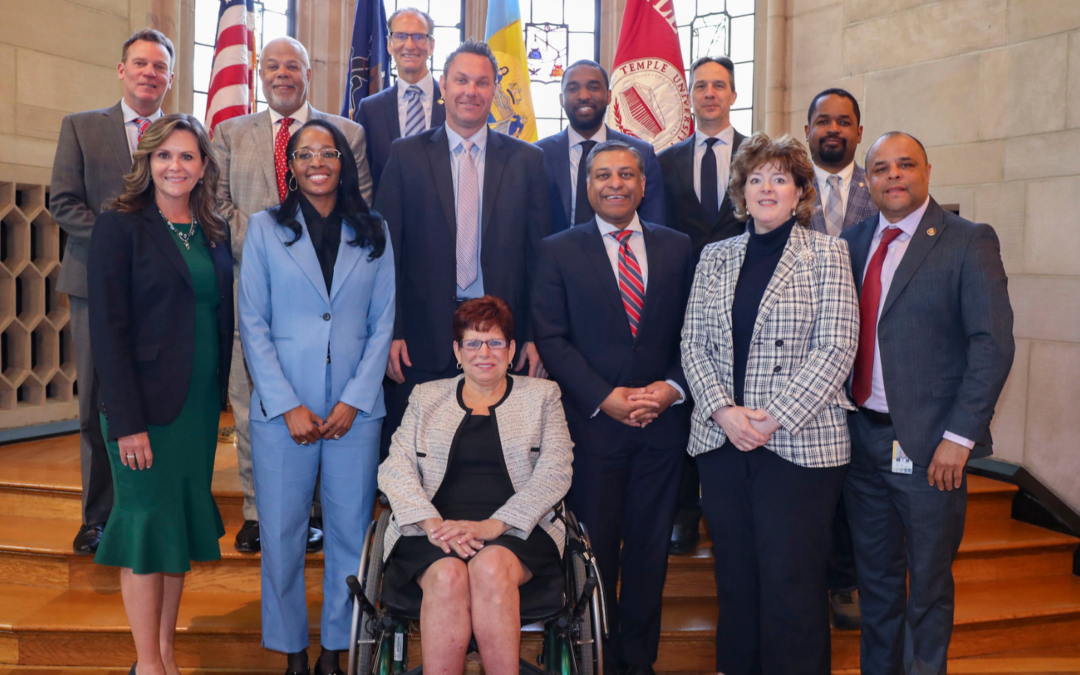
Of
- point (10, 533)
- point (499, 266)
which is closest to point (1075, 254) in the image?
point (499, 266)

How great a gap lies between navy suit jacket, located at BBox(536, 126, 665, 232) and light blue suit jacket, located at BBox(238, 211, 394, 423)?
99cm

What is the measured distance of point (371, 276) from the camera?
262 centimetres

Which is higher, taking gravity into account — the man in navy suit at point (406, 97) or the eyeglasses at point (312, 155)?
the man in navy suit at point (406, 97)

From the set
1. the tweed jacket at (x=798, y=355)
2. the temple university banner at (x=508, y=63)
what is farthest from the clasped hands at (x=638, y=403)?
the temple university banner at (x=508, y=63)

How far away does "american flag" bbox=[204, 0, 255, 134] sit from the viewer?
4883mm

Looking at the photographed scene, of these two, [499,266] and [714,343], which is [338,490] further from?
[714,343]

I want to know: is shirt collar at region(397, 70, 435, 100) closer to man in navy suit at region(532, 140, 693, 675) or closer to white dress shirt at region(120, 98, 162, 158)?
white dress shirt at region(120, 98, 162, 158)

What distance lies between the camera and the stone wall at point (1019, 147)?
13.7ft

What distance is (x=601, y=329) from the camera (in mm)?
2635

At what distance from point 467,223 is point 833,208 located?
149 cm

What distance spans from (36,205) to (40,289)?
1.65ft

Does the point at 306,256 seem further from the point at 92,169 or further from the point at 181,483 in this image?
the point at 92,169

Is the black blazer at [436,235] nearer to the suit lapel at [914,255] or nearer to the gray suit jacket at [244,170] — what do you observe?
the gray suit jacket at [244,170]

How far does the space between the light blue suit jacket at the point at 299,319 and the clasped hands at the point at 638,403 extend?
0.75m
